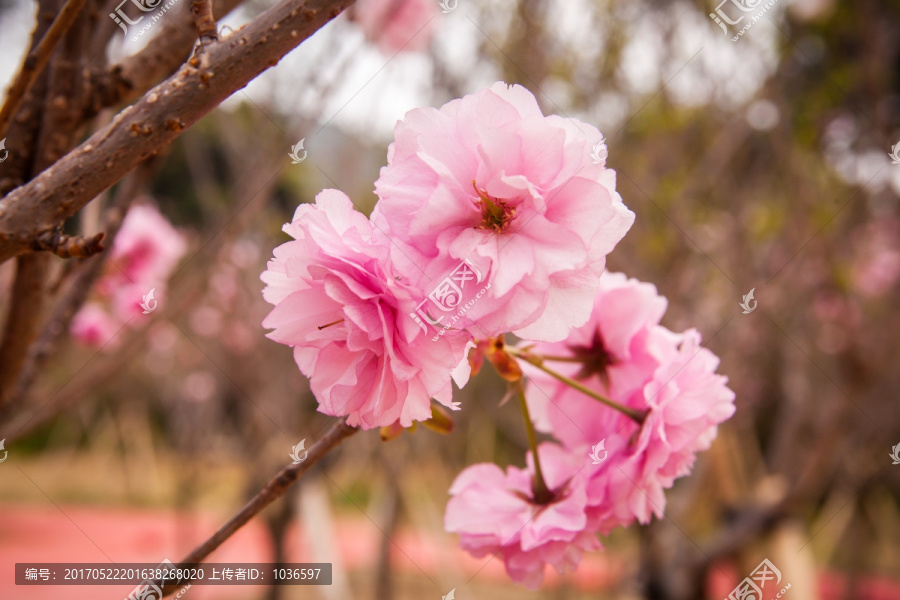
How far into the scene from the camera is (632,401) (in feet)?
2.16

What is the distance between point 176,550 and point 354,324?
5421 millimetres

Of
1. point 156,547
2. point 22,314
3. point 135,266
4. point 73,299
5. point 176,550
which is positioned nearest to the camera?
point 22,314

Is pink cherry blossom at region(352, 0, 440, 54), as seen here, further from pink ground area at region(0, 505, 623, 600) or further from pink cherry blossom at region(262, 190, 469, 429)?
pink ground area at region(0, 505, 623, 600)

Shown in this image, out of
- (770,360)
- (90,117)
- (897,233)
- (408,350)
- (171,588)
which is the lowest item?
(171,588)

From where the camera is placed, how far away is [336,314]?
489mm

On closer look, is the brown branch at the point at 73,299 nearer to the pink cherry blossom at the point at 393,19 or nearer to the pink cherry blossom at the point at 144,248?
the pink cherry blossom at the point at 144,248

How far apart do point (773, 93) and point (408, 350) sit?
281 centimetres

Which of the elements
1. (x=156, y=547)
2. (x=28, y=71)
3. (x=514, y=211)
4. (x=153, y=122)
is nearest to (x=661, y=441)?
(x=514, y=211)

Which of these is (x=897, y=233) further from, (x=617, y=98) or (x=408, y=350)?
(x=408, y=350)

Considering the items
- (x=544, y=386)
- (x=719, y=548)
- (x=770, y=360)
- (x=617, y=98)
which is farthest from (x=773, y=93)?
(x=770, y=360)
